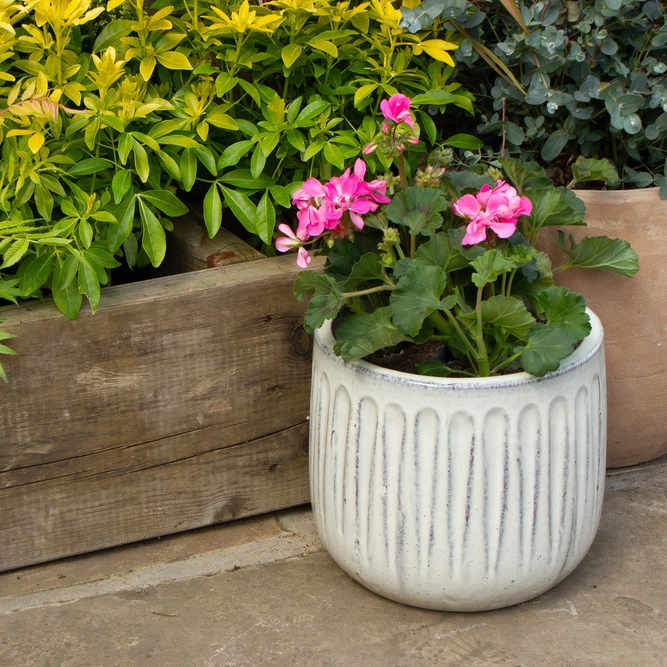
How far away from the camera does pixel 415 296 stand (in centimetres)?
154

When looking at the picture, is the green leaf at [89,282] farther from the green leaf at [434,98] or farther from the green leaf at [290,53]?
the green leaf at [434,98]

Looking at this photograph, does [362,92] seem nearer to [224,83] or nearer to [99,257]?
[224,83]

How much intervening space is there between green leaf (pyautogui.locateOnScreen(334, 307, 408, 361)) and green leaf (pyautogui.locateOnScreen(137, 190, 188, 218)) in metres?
0.46

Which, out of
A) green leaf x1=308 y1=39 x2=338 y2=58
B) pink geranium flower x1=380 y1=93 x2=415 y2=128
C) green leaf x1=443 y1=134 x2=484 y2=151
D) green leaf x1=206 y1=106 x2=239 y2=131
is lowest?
green leaf x1=443 y1=134 x2=484 y2=151

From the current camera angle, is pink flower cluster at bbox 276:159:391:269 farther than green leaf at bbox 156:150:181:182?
No

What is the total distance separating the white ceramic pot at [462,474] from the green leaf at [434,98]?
565 millimetres

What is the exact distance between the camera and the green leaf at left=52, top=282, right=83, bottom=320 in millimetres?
1744

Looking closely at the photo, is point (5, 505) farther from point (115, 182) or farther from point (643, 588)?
point (643, 588)

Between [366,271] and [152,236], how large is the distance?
0.47 m

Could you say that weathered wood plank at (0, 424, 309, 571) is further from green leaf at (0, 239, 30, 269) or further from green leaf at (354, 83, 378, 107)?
green leaf at (354, 83, 378, 107)

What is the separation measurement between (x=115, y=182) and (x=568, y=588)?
1.22m

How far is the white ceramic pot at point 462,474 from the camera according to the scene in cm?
157

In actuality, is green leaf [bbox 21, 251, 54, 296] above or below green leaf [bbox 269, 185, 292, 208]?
below

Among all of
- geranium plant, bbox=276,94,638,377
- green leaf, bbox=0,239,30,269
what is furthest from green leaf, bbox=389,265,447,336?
green leaf, bbox=0,239,30,269
